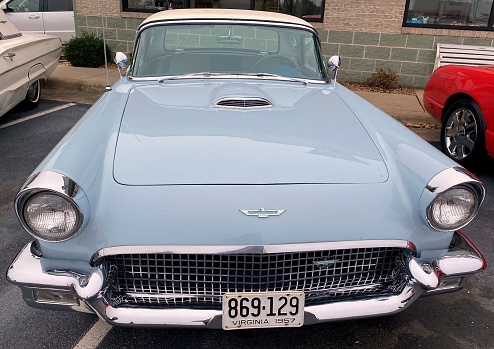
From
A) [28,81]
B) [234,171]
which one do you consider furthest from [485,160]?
[28,81]

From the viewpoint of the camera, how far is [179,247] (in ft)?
6.20

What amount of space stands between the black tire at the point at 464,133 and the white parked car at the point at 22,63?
16.9ft

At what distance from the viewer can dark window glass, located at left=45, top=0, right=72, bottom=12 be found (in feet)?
35.2

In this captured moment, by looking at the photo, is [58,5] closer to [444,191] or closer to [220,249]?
[220,249]

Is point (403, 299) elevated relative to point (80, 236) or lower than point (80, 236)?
lower

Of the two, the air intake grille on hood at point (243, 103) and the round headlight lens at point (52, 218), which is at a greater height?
the air intake grille on hood at point (243, 103)

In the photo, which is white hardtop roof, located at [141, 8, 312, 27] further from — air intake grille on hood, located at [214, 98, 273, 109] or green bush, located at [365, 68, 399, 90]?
green bush, located at [365, 68, 399, 90]

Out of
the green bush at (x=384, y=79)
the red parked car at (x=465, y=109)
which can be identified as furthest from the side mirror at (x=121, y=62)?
the green bush at (x=384, y=79)

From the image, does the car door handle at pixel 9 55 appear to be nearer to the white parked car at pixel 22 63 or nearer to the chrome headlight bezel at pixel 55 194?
the white parked car at pixel 22 63

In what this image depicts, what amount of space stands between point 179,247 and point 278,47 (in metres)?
2.27

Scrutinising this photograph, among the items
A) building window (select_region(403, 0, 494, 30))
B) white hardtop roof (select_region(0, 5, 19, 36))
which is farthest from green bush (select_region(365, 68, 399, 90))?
white hardtop roof (select_region(0, 5, 19, 36))

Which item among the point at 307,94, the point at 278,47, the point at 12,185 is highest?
the point at 278,47

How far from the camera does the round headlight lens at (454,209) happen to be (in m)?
2.07

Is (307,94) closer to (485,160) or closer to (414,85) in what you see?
(485,160)
